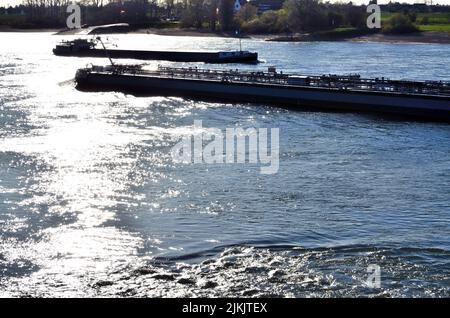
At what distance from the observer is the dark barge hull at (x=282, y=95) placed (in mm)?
27891

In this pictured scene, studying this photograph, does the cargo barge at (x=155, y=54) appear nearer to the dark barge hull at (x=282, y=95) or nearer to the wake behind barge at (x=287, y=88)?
the dark barge hull at (x=282, y=95)

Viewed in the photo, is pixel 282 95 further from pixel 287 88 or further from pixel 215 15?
pixel 215 15

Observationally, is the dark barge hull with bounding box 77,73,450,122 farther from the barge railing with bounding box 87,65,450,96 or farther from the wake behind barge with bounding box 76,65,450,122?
the barge railing with bounding box 87,65,450,96

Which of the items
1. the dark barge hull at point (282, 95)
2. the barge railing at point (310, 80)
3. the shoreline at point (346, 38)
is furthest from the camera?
the shoreline at point (346, 38)

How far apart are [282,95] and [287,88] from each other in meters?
0.38

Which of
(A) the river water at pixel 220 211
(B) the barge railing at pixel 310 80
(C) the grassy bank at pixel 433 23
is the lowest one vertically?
(A) the river water at pixel 220 211

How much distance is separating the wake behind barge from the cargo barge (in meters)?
14.9

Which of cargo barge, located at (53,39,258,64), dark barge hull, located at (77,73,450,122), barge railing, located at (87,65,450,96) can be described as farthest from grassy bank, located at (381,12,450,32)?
dark barge hull, located at (77,73,450,122)

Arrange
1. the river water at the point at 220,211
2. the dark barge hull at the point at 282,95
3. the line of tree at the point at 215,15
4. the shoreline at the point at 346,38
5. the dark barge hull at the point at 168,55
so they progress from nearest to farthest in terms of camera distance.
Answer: the river water at the point at 220,211, the dark barge hull at the point at 282,95, the dark barge hull at the point at 168,55, the shoreline at the point at 346,38, the line of tree at the point at 215,15

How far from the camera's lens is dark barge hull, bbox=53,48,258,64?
55.7 m

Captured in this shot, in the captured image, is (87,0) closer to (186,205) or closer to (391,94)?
(391,94)

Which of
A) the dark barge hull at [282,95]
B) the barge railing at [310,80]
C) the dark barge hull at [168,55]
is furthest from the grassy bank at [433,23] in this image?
the dark barge hull at [282,95]

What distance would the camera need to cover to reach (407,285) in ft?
32.8

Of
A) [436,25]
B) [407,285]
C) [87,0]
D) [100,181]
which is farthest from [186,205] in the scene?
[87,0]
